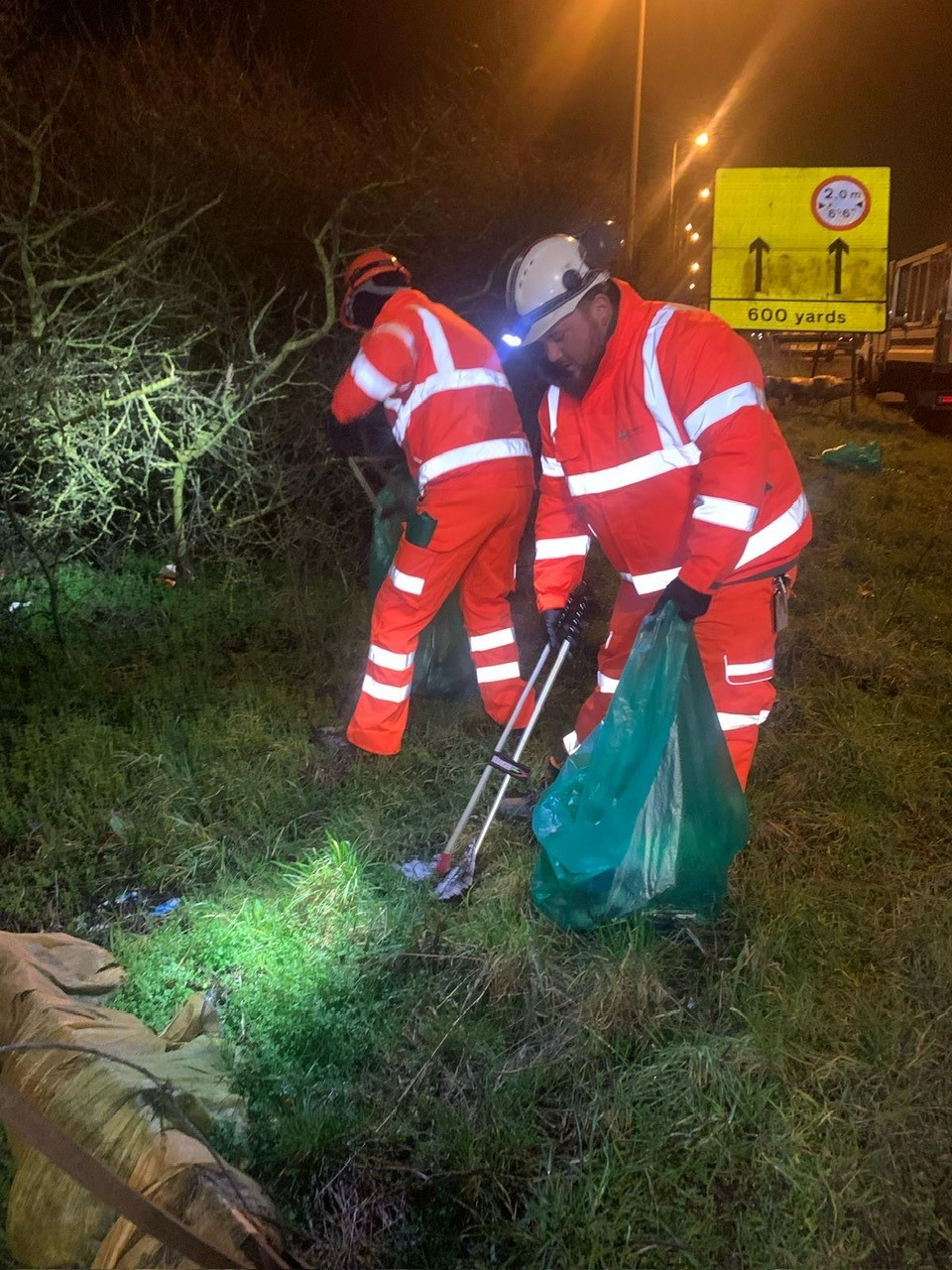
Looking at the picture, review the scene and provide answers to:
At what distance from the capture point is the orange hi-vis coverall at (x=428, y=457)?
3.26m

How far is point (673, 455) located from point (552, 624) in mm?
682

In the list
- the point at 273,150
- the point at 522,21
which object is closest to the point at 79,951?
the point at 273,150

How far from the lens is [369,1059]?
7.22ft

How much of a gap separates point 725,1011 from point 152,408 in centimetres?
437

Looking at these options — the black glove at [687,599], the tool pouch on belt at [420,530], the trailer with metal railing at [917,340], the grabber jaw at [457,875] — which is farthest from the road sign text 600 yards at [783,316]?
the grabber jaw at [457,875]

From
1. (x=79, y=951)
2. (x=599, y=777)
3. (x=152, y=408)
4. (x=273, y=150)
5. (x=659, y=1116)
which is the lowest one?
(x=659, y=1116)

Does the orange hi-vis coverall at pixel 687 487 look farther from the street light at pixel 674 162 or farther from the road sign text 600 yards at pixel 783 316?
the street light at pixel 674 162

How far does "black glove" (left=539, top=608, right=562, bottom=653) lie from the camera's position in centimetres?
290

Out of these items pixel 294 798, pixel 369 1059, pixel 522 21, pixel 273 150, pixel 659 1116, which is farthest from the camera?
pixel 522 21

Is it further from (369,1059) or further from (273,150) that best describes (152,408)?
(369,1059)

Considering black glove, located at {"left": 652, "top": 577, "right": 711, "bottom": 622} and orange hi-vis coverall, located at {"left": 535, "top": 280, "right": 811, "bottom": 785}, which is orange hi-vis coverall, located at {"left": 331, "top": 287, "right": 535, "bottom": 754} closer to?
orange hi-vis coverall, located at {"left": 535, "top": 280, "right": 811, "bottom": 785}

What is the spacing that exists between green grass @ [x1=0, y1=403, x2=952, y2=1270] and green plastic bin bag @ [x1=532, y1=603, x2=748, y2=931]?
21 cm

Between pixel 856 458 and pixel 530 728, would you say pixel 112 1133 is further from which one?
pixel 856 458

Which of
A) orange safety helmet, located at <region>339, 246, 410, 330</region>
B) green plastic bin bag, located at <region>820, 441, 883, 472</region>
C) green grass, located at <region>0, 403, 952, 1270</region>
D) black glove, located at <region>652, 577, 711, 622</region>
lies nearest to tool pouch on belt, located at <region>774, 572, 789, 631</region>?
black glove, located at <region>652, 577, 711, 622</region>
